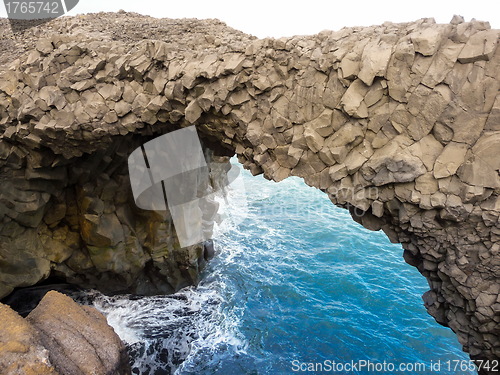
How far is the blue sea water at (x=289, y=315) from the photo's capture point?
42.1ft

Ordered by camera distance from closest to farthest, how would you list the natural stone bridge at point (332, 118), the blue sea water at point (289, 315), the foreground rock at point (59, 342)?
the foreground rock at point (59, 342) → the natural stone bridge at point (332, 118) → the blue sea water at point (289, 315)

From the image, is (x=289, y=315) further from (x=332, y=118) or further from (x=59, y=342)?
(x=59, y=342)

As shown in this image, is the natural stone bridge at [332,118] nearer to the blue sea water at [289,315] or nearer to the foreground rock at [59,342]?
the foreground rock at [59,342]

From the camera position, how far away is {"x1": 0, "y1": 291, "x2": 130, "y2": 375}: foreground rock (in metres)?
5.04

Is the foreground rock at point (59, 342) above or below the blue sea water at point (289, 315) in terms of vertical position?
above

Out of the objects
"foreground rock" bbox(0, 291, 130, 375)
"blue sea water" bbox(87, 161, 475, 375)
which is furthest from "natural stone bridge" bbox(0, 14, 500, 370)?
"blue sea water" bbox(87, 161, 475, 375)

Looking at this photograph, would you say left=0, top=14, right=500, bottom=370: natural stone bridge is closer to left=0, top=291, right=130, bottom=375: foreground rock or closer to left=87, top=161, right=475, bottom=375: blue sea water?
left=0, top=291, right=130, bottom=375: foreground rock

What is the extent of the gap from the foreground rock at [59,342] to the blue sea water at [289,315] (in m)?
6.93

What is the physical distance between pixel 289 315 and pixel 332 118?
10.7m

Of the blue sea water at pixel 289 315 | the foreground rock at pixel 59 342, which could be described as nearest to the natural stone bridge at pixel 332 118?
the foreground rock at pixel 59 342

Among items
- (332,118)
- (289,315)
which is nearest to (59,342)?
(332,118)

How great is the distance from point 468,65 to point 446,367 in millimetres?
11783

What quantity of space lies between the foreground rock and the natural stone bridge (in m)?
4.80

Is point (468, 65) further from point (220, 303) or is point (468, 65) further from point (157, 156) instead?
point (220, 303)
